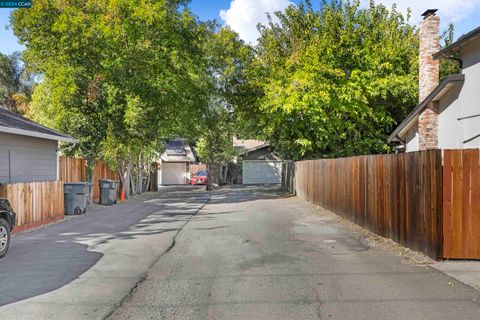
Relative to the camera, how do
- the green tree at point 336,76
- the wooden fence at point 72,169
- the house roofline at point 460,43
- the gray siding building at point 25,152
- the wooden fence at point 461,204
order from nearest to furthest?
the wooden fence at point 461,204 → the house roofline at point 460,43 → the gray siding building at point 25,152 → the wooden fence at point 72,169 → the green tree at point 336,76

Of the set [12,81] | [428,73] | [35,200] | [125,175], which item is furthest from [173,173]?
[35,200]

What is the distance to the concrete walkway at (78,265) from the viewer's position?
5.16 meters

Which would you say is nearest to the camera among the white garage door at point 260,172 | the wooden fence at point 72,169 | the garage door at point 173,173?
the wooden fence at point 72,169

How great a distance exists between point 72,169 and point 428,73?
13.8 metres

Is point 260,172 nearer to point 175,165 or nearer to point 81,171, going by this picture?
point 175,165

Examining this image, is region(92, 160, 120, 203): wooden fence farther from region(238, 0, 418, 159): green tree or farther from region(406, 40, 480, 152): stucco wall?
region(406, 40, 480, 152): stucco wall

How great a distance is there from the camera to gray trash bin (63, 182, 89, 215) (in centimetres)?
1488

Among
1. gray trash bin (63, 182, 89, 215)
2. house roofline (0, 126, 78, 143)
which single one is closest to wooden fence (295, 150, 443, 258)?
gray trash bin (63, 182, 89, 215)

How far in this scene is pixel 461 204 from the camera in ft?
23.9

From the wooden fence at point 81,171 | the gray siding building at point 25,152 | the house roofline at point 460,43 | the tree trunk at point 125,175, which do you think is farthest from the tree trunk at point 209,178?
the house roofline at point 460,43

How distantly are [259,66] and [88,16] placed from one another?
9.66 metres

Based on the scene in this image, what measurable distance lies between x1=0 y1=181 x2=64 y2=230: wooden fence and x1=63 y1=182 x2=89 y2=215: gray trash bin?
1091 mm

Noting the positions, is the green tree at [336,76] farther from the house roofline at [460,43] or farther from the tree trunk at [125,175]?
the house roofline at [460,43]

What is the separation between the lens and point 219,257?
308 inches
